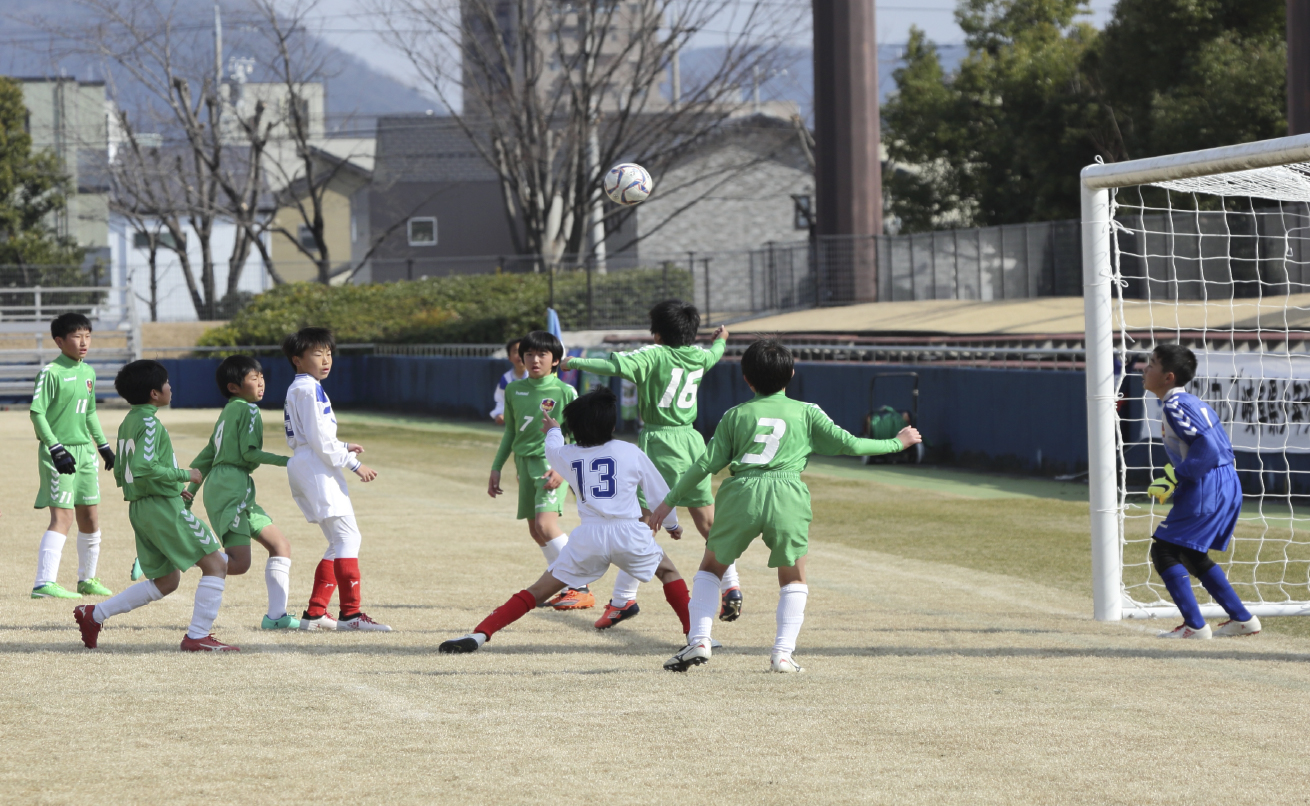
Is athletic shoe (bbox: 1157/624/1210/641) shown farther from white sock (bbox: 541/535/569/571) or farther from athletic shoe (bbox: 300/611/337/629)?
athletic shoe (bbox: 300/611/337/629)

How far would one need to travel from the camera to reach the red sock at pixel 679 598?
7043 mm

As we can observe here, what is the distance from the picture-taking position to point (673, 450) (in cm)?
783

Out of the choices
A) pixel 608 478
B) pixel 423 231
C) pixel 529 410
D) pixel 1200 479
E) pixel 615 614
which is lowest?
pixel 615 614

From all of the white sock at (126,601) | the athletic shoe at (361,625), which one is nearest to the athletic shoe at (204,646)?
the white sock at (126,601)

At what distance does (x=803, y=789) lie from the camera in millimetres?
4629

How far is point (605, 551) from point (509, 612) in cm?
61

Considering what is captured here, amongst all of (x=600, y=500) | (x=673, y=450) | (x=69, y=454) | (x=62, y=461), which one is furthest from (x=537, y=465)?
(x=69, y=454)

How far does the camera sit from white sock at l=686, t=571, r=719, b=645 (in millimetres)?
6465

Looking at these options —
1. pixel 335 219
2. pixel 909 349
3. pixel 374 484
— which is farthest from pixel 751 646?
pixel 335 219

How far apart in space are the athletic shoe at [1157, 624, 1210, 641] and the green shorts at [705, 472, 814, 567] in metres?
2.26

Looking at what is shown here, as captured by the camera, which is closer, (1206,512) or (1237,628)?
(1206,512)

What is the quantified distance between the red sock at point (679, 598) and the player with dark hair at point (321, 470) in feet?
5.16

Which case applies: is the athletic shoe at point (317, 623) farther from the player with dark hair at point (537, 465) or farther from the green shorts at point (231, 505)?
the player with dark hair at point (537, 465)

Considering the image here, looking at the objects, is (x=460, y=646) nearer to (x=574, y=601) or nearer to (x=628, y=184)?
(x=574, y=601)
